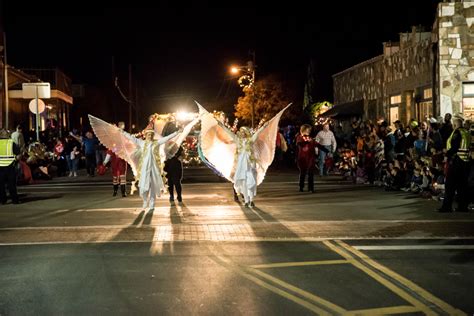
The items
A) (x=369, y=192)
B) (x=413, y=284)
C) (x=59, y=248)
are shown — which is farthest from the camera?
(x=369, y=192)

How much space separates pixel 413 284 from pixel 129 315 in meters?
3.11

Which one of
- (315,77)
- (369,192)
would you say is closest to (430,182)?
(369,192)

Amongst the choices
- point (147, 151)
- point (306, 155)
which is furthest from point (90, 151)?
point (147, 151)

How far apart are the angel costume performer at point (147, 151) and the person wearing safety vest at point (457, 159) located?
5074 mm

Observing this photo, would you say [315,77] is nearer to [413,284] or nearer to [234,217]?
[234,217]

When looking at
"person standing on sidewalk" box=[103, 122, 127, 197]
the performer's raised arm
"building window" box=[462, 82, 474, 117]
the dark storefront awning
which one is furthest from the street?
the dark storefront awning

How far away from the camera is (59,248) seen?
34.5 feet

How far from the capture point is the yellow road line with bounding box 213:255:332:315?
705 cm

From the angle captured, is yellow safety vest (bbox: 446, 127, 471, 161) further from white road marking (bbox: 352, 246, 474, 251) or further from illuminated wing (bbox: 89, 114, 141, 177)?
illuminated wing (bbox: 89, 114, 141, 177)

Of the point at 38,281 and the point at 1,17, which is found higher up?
the point at 1,17

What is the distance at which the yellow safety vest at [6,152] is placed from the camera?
16812 millimetres

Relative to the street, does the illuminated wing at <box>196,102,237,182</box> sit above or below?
above

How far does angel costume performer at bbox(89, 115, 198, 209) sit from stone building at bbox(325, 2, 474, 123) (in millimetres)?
9309

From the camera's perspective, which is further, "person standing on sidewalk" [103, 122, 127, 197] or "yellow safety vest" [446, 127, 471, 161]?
"person standing on sidewalk" [103, 122, 127, 197]
